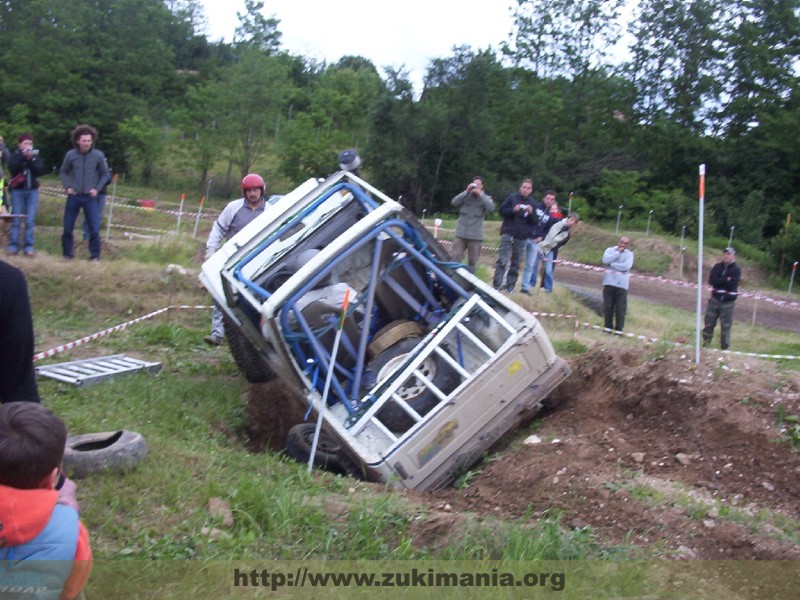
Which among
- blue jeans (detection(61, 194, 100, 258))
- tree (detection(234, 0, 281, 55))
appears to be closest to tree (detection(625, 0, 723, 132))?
tree (detection(234, 0, 281, 55))

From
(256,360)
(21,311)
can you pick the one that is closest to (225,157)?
(256,360)

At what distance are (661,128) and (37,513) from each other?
4603 centimetres

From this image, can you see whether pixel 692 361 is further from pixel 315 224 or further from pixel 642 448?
pixel 315 224

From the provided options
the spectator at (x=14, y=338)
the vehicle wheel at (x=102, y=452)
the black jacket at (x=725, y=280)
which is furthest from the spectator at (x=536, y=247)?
the spectator at (x=14, y=338)

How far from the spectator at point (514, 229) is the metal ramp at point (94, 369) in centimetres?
671

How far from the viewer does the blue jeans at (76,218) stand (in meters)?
12.5

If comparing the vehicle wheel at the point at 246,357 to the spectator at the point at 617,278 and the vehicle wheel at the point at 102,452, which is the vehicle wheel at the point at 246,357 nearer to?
the vehicle wheel at the point at 102,452

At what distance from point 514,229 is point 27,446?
1155 centimetres

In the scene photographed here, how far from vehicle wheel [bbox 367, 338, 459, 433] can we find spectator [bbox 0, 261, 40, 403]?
3.62m

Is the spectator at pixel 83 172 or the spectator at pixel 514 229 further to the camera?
the spectator at pixel 514 229

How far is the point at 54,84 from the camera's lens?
4603cm

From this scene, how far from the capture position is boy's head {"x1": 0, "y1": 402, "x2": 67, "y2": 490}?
2967mm

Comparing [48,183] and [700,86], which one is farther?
[700,86]

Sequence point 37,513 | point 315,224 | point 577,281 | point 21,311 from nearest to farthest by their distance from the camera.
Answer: point 37,513, point 21,311, point 315,224, point 577,281
